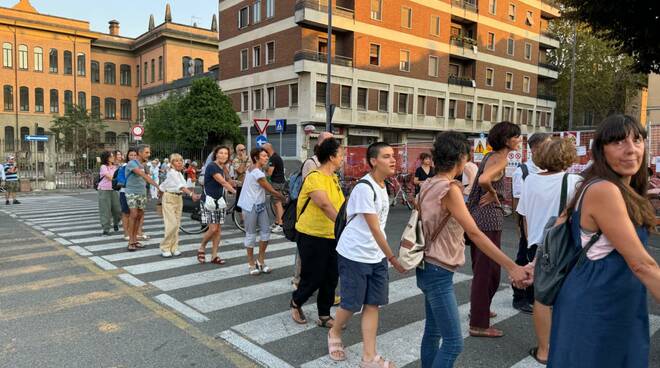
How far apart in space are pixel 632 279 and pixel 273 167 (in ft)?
27.6

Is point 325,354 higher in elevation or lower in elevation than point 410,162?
lower

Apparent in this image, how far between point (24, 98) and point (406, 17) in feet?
140

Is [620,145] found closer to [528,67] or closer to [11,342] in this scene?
[11,342]

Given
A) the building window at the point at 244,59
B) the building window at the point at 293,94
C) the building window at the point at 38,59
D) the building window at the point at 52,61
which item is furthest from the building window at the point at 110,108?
the building window at the point at 293,94

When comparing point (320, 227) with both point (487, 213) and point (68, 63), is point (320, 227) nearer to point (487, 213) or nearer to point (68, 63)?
point (487, 213)

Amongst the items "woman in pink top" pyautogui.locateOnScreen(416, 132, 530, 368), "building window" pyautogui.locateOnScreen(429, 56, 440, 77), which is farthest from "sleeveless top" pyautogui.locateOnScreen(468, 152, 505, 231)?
"building window" pyautogui.locateOnScreen(429, 56, 440, 77)

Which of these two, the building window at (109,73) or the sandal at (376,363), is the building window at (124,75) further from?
the sandal at (376,363)

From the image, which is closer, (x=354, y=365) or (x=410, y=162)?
(x=354, y=365)

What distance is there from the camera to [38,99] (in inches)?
2117

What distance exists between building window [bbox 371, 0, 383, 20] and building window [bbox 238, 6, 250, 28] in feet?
29.8

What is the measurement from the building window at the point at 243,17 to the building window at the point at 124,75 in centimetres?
3096

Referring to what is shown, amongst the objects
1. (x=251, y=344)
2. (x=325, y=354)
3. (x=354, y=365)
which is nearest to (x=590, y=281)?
(x=354, y=365)

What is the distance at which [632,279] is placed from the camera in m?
2.15

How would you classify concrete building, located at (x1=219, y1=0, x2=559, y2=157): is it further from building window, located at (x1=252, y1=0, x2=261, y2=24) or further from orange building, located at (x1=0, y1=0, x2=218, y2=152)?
orange building, located at (x1=0, y1=0, x2=218, y2=152)
